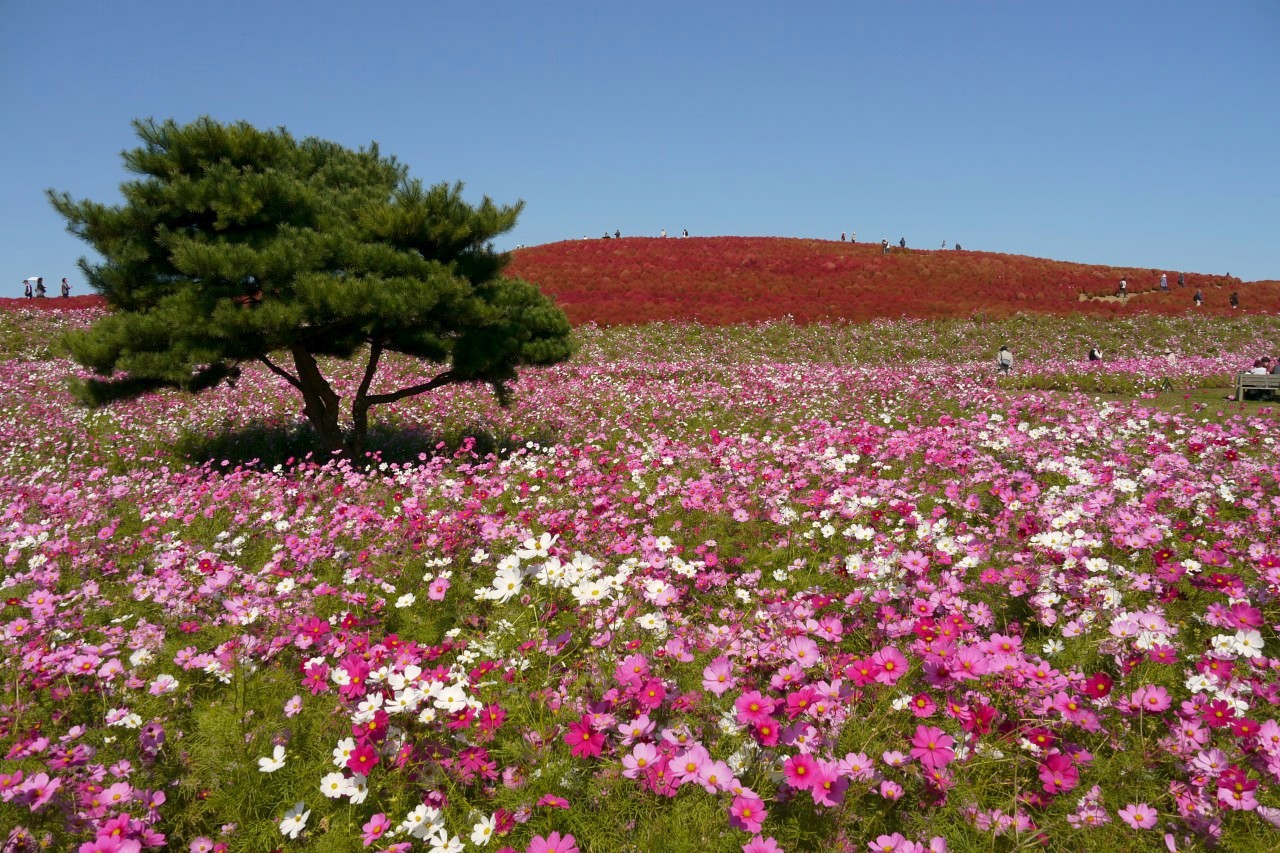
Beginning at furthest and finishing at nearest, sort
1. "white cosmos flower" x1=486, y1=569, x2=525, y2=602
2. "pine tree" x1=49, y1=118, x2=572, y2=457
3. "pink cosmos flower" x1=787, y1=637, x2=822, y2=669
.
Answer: "pine tree" x1=49, y1=118, x2=572, y2=457, "white cosmos flower" x1=486, y1=569, x2=525, y2=602, "pink cosmos flower" x1=787, y1=637, x2=822, y2=669

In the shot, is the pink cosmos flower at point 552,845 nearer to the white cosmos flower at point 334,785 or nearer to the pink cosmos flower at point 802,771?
the pink cosmos flower at point 802,771

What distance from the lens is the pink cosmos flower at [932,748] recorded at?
194 centimetres

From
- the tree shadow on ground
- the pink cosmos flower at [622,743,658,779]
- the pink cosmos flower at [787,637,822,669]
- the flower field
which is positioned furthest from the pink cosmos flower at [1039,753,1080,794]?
the tree shadow on ground

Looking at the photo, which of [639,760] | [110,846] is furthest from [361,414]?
[639,760]

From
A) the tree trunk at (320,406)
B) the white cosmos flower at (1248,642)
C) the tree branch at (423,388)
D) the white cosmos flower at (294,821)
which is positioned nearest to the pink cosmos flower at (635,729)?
the white cosmos flower at (294,821)

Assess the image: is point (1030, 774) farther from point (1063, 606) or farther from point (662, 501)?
point (662, 501)

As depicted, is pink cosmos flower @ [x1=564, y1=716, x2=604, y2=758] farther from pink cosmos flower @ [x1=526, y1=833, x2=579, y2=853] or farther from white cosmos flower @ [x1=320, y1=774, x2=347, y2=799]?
white cosmos flower @ [x1=320, y1=774, x2=347, y2=799]

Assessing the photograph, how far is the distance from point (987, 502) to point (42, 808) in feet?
19.3

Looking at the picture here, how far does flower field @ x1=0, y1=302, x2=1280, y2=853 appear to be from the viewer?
214 centimetres

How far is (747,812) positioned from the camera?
1800mm

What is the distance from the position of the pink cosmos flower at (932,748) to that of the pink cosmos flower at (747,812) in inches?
20.5

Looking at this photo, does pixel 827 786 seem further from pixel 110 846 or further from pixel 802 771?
pixel 110 846

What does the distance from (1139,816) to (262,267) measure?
8.57m

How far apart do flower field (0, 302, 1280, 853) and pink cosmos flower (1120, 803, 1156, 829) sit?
0.01 m
